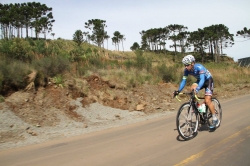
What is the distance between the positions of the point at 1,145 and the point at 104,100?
7.07 metres

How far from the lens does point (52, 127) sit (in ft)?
33.2

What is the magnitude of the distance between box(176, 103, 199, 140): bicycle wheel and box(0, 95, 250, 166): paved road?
0.21 m

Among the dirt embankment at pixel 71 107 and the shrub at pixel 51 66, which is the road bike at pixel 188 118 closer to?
the dirt embankment at pixel 71 107

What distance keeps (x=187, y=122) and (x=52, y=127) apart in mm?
5658

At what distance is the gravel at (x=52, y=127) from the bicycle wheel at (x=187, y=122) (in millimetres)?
3861

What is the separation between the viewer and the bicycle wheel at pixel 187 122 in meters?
6.73

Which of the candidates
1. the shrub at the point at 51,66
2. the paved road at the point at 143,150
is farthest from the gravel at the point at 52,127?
the shrub at the point at 51,66

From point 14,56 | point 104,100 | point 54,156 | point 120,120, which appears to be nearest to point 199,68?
point 54,156

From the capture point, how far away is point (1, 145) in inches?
303

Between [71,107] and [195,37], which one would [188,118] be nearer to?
[71,107]

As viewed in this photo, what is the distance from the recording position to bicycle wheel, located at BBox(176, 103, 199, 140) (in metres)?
6.73

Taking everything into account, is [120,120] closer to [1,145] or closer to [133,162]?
[1,145]

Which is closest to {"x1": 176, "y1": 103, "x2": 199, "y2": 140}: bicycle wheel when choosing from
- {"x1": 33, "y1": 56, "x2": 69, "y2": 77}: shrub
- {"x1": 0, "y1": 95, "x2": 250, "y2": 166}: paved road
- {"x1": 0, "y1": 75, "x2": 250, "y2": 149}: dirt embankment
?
{"x1": 0, "y1": 95, "x2": 250, "y2": 166}: paved road

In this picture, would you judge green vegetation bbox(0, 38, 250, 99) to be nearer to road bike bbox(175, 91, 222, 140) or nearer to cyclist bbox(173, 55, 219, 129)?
cyclist bbox(173, 55, 219, 129)
